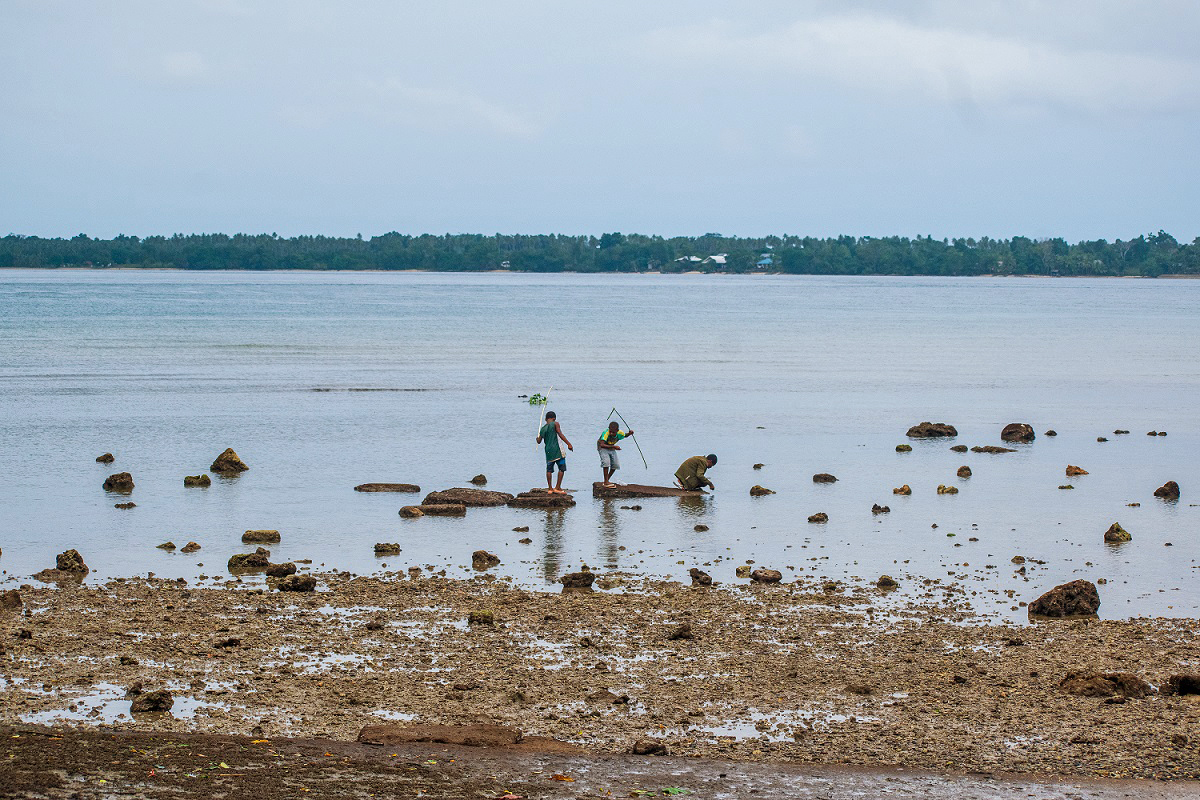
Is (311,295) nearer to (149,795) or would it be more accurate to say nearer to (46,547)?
(46,547)

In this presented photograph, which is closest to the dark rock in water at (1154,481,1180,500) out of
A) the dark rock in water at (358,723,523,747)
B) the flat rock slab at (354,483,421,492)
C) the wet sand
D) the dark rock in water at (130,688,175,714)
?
the wet sand

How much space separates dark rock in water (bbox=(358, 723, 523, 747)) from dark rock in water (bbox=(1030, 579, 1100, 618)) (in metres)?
6.90

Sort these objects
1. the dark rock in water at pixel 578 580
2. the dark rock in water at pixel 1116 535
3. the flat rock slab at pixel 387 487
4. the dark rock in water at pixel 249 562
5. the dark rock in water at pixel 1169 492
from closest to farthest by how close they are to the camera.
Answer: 1. the dark rock in water at pixel 578 580
2. the dark rock in water at pixel 249 562
3. the dark rock in water at pixel 1116 535
4. the dark rock in water at pixel 1169 492
5. the flat rock slab at pixel 387 487

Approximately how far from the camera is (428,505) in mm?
21906

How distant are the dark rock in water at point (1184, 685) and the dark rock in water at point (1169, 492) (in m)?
12.8

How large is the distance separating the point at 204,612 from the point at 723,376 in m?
40.1

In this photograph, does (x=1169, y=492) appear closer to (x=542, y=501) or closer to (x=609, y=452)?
(x=609, y=452)

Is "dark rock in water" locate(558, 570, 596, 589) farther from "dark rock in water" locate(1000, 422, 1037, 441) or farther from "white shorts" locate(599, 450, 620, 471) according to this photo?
"dark rock in water" locate(1000, 422, 1037, 441)

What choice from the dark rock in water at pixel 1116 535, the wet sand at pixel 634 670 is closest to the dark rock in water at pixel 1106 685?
the wet sand at pixel 634 670

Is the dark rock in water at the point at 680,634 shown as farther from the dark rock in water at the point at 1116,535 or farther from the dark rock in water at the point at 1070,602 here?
the dark rock in water at the point at 1116,535

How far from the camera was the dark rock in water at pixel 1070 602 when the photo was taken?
48.4 ft

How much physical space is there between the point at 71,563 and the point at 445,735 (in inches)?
330

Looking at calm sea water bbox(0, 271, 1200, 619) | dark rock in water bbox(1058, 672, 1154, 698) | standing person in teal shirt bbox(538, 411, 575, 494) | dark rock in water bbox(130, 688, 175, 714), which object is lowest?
calm sea water bbox(0, 271, 1200, 619)

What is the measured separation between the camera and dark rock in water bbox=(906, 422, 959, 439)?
3288 cm
